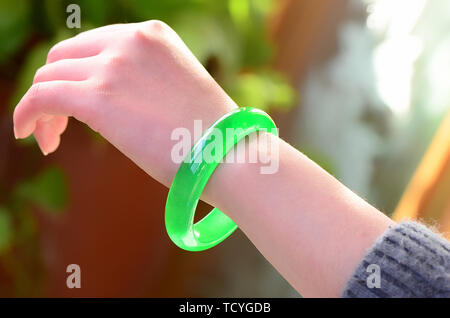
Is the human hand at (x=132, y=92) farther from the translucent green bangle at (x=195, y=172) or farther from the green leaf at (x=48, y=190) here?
the green leaf at (x=48, y=190)

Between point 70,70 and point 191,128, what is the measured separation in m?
0.11

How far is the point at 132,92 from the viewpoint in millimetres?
418

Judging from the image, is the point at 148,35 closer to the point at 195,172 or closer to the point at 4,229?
the point at 195,172

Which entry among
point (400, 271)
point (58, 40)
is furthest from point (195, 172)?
point (58, 40)

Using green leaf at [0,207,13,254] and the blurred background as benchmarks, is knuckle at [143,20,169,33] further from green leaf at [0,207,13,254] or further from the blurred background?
green leaf at [0,207,13,254]

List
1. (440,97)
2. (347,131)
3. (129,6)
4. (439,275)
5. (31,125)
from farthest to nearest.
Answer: (347,131), (440,97), (129,6), (31,125), (439,275)

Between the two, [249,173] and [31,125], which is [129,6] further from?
[249,173]

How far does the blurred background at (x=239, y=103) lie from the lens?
97cm

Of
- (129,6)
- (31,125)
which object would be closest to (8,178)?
(129,6)

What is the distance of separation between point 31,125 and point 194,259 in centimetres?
92

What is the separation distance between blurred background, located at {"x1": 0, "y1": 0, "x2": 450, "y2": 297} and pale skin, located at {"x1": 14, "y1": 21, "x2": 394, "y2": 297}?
1.55 ft

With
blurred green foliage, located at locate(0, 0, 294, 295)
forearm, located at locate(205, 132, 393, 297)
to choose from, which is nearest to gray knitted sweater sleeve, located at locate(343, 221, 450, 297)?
forearm, located at locate(205, 132, 393, 297)

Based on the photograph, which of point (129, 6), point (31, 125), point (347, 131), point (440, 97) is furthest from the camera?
point (347, 131)

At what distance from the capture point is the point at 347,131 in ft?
4.42
